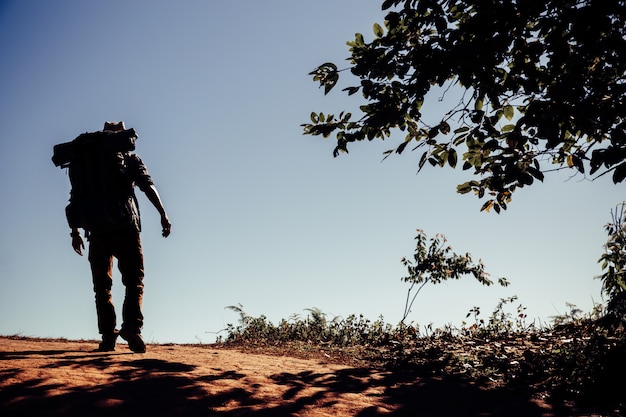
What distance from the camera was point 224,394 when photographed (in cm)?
343

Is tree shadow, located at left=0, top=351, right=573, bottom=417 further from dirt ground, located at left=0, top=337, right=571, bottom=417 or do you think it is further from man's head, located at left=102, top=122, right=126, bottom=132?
man's head, located at left=102, top=122, right=126, bottom=132

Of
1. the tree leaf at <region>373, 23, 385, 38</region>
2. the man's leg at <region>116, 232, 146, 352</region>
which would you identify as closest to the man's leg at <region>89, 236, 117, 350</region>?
the man's leg at <region>116, 232, 146, 352</region>

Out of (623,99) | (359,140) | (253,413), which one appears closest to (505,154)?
(623,99)

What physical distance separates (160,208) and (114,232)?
55 cm

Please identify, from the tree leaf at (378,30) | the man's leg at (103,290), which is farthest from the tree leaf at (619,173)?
the man's leg at (103,290)

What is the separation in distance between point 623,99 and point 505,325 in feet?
16.8

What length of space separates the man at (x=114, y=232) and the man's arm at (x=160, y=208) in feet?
0.04

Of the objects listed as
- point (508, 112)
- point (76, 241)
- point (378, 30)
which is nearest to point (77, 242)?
point (76, 241)

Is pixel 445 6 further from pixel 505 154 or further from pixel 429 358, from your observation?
pixel 429 358

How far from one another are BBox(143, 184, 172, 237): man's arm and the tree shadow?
1.40 m

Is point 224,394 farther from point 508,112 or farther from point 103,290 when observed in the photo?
point 508,112

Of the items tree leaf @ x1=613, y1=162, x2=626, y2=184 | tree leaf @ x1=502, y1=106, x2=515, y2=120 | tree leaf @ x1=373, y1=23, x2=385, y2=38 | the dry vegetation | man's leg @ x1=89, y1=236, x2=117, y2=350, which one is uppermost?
tree leaf @ x1=373, y1=23, x2=385, y2=38

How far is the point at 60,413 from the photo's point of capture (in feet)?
8.79

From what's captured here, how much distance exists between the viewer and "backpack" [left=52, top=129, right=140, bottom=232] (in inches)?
177
